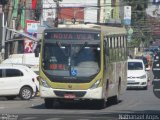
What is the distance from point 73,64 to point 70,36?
1.23 meters

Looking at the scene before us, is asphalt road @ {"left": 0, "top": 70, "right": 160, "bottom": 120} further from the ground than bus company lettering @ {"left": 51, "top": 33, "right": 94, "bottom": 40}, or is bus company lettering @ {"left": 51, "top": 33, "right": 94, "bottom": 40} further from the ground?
bus company lettering @ {"left": 51, "top": 33, "right": 94, "bottom": 40}

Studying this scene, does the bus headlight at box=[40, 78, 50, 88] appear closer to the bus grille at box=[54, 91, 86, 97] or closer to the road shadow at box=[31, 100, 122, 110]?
the bus grille at box=[54, 91, 86, 97]

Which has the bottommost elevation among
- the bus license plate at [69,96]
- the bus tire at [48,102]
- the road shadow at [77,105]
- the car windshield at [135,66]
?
the car windshield at [135,66]

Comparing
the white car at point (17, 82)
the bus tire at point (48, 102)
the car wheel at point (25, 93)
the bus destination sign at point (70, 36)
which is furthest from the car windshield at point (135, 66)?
the bus destination sign at point (70, 36)

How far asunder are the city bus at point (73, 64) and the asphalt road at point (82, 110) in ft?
2.45

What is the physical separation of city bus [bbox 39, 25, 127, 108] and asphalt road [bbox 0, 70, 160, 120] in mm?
747

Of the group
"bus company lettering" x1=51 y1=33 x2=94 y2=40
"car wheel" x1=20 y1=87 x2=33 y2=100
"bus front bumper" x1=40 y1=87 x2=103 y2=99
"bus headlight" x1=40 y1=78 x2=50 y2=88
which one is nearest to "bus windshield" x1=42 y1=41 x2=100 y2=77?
"bus company lettering" x1=51 y1=33 x2=94 y2=40

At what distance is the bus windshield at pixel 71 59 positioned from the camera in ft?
99.0

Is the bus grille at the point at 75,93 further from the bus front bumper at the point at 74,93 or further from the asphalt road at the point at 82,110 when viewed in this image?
the asphalt road at the point at 82,110

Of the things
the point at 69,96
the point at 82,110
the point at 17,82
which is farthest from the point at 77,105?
the point at 17,82

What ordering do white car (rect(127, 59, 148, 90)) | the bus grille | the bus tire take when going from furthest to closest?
white car (rect(127, 59, 148, 90))
the bus tire
the bus grille

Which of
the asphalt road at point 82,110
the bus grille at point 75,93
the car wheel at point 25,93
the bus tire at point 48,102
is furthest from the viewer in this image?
the car wheel at point 25,93

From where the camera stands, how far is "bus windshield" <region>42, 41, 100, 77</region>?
3019 cm

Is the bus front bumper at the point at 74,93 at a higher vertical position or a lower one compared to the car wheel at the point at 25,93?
higher
